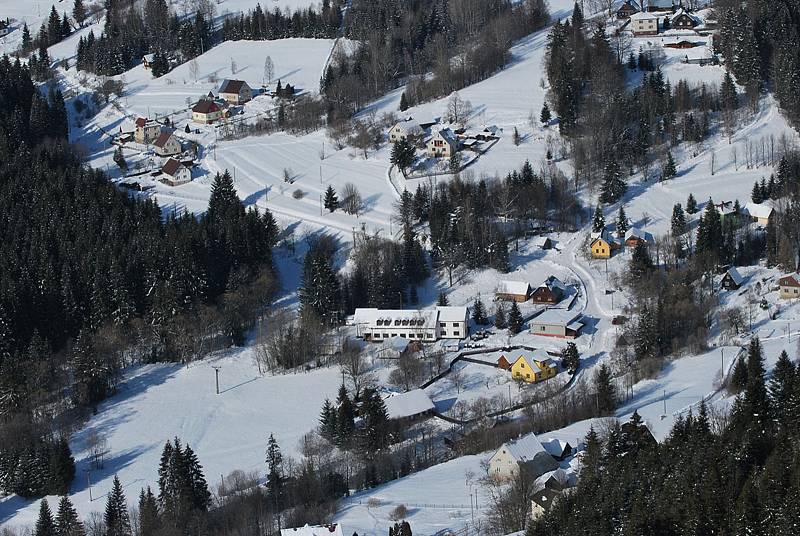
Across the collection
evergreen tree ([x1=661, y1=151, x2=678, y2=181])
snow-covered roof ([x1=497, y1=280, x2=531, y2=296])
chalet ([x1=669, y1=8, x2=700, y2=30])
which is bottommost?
snow-covered roof ([x1=497, y1=280, x2=531, y2=296])

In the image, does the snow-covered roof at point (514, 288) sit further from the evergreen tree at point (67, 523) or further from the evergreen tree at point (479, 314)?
the evergreen tree at point (67, 523)

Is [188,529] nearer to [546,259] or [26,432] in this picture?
[26,432]

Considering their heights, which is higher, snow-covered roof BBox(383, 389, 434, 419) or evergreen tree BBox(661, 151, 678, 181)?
evergreen tree BBox(661, 151, 678, 181)

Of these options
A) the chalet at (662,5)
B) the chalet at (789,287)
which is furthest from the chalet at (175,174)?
the chalet at (789,287)

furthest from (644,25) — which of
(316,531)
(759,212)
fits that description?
(316,531)

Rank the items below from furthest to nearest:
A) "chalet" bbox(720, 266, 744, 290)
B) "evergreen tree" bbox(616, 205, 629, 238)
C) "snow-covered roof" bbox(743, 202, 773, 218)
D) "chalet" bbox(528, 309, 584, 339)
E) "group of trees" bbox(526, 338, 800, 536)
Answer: "evergreen tree" bbox(616, 205, 629, 238) → "snow-covered roof" bbox(743, 202, 773, 218) → "chalet" bbox(720, 266, 744, 290) → "chalet" bbox(528, 309, 584, 339) → "group of trees" bbox(526, 338, 800, 536)

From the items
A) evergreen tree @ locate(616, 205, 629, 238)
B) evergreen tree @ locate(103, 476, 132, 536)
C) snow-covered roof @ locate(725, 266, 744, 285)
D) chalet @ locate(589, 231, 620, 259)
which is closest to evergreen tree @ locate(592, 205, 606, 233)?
chalet @ locate(589, 231, 620, 259)

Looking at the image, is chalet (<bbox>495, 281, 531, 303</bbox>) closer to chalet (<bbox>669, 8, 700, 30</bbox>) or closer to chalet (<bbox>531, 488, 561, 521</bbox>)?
chalet (<bbox>531, 488, 561, 521</bbox>)

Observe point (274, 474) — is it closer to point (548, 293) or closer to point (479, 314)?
point (479, 314)
